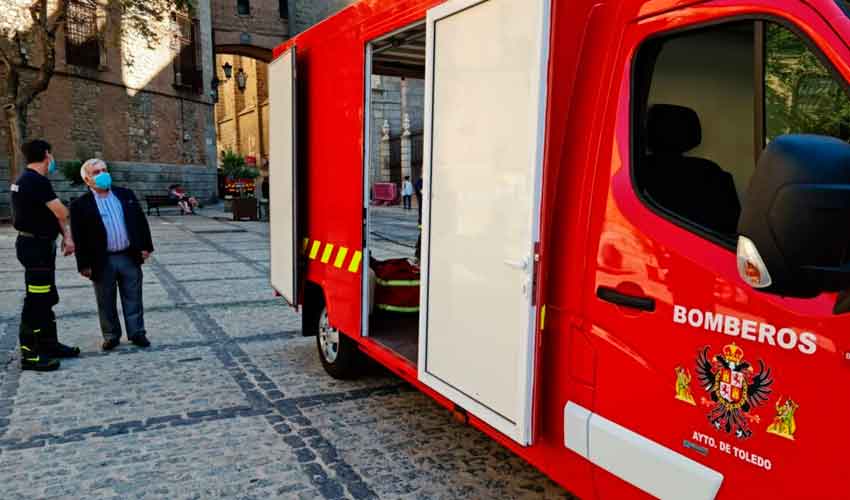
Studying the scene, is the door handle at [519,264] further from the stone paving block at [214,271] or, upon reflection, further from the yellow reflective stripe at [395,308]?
the stone paving block at [214,271]

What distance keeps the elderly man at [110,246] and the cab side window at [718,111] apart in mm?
4985

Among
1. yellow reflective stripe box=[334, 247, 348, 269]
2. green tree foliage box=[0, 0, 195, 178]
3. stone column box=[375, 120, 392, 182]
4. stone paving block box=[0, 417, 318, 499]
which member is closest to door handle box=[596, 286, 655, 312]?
stone paving block box=[0, 417, 318, 499]

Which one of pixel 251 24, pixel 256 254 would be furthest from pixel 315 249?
pixel 251 24

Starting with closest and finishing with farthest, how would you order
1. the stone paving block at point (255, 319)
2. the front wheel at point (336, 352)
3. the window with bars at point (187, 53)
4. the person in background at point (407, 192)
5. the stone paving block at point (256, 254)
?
the front wheel at point (336, 352) → the stone paving block at point (255, 319) → the stone paving block at point (256, 254) → the person in background at point (407, 192) → the window with bars at point (187, 53)

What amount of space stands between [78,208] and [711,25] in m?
5.40

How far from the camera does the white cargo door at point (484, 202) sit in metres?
2.63

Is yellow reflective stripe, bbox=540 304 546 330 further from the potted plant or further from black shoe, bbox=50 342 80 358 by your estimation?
the potted plant

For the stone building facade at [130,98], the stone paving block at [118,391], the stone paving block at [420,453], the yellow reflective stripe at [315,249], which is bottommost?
the stone paving block at [118,391]

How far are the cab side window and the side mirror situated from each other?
0.48 m

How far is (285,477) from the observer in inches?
141

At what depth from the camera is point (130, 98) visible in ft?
87.9

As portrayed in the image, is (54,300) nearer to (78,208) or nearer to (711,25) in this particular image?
(78,208)

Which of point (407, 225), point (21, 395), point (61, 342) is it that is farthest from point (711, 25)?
point (407, 225)

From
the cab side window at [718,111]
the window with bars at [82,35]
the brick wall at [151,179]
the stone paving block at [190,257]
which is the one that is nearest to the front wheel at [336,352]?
the cab side window at [718,111]
